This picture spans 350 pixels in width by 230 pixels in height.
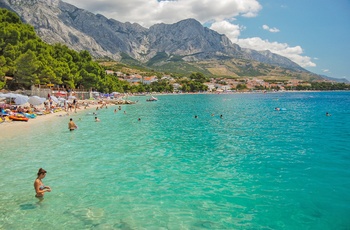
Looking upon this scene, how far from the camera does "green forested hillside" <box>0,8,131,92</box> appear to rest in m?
51.2

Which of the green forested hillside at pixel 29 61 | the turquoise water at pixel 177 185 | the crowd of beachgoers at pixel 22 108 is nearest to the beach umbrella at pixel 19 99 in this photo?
the crowd of beachgoers at pixel 22 108

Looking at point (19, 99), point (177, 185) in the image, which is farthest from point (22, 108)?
point (177, 185)

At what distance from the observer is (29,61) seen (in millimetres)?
51781

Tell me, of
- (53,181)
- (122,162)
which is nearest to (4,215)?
(53,181)

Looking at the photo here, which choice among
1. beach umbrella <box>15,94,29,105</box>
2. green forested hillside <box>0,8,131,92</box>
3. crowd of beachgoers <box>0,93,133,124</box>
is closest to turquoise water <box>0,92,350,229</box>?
crowd of beachgoers <box>0,93,133,124</box>

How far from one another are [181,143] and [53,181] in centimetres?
1250

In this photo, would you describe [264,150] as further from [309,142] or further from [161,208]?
[161,208]

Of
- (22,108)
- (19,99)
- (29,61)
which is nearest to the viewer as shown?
(19,99)

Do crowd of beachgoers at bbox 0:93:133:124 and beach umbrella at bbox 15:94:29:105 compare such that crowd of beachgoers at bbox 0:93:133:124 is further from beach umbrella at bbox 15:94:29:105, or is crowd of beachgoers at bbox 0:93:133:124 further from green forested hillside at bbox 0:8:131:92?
green forested hillside at bbox 0:8:131:92

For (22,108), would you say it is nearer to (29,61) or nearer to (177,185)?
(29,61)

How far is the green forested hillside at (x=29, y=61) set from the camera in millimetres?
51250

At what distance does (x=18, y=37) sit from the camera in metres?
55.1

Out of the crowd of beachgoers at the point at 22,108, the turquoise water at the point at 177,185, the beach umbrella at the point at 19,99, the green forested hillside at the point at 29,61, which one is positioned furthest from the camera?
the green forested hillside at the point at 29,61

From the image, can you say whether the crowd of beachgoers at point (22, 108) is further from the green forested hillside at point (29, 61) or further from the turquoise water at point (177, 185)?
the turquoise water at point (177, 185)
